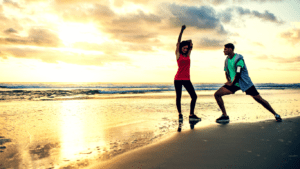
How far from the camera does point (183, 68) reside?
17.6 feet

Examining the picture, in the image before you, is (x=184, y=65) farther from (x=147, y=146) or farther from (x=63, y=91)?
(x=63, y=91)

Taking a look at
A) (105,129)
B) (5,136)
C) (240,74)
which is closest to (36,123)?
(5,136)

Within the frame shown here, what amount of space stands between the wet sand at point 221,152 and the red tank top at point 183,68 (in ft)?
6.27

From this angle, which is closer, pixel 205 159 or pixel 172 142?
pixel 205 159

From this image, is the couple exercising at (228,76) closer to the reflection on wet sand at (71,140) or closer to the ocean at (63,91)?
the reflection on wet sand at (71,140)

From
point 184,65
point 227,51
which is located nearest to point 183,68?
point 184,65

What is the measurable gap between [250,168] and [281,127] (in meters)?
2.49

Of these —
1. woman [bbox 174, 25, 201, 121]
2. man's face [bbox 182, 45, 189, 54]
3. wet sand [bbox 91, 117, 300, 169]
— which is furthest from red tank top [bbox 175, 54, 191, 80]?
wet sand [bbox 91, 117, 300, 169]

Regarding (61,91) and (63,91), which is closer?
(61,91)

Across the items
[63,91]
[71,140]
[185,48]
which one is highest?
[185,48]

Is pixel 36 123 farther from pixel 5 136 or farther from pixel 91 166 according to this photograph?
pixel 91 166

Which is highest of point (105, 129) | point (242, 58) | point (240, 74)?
point (242, 58)

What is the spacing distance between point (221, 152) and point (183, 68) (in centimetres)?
298

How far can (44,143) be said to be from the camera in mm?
3297
